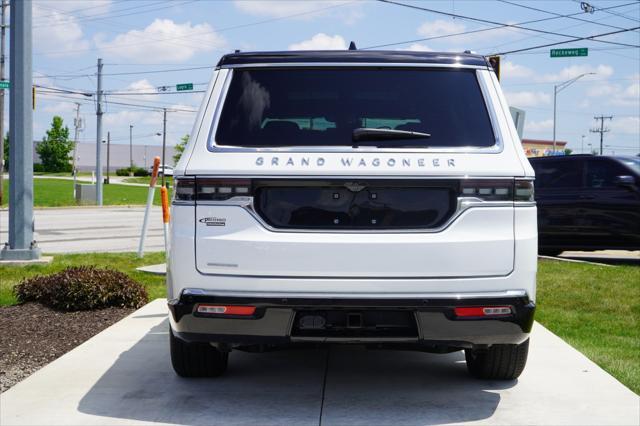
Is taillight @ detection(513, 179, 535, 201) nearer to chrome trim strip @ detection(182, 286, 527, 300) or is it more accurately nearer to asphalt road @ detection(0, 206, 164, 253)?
chrome trim strip @ detection(182, 286, 527, 300)

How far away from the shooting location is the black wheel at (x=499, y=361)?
515 centimetres

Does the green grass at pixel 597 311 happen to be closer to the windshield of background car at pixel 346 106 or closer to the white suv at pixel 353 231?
the white suv at pixel 353 231

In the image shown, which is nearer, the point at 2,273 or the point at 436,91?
the point at 436,91

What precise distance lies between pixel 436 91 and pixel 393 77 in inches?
9.7

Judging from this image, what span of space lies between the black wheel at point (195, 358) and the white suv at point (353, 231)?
0.60m

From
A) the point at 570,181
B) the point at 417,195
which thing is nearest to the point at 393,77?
the point at 417,195

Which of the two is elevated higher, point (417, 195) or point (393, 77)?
point (393, 77)

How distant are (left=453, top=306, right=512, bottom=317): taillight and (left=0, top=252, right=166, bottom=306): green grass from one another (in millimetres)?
5439

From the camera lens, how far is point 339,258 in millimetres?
4309

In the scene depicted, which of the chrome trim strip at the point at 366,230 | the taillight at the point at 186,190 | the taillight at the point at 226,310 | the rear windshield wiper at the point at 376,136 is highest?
the rear windshield wiper at the point at 376,136

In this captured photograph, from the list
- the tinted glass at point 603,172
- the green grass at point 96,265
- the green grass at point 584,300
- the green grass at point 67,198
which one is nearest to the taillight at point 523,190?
the green grass at point 584,300

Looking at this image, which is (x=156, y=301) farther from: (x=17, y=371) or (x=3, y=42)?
(x=3, y=42)

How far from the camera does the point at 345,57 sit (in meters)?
4.76

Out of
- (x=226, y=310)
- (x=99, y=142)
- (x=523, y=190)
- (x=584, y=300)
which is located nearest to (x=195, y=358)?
(x=226, y=310)
